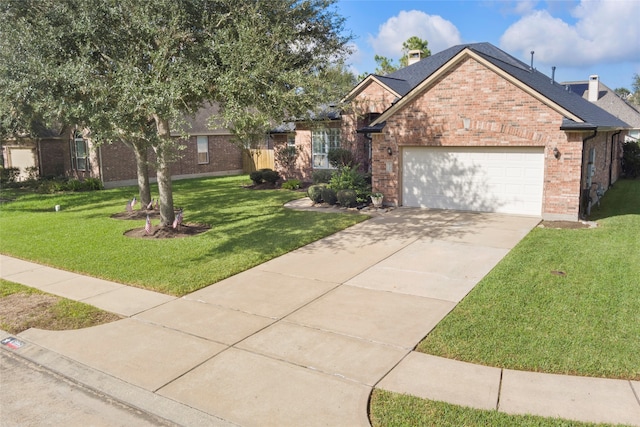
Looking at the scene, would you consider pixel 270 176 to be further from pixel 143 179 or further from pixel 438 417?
pixel 438 417

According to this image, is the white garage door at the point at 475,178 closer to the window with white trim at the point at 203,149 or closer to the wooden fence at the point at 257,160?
the wooden fence at the point at 257,160

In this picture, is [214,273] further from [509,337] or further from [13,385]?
[509,337]

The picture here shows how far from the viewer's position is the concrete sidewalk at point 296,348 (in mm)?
5066

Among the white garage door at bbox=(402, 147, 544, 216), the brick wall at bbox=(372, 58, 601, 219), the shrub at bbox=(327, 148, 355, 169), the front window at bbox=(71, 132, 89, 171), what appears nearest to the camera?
the brick wall at bbox=(372, 58, 601, 219)

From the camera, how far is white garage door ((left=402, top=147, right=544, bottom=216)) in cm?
1456

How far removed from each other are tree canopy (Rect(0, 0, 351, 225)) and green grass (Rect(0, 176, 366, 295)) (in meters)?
2.47

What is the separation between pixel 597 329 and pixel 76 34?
10.9 meters

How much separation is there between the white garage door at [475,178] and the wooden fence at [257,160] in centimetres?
1493

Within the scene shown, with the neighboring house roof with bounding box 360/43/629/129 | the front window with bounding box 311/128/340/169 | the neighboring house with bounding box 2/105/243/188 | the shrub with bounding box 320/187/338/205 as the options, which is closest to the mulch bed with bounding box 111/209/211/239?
the shrub with bounding box 320/187/338/205

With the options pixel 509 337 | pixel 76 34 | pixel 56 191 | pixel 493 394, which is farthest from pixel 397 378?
pixel 56 191

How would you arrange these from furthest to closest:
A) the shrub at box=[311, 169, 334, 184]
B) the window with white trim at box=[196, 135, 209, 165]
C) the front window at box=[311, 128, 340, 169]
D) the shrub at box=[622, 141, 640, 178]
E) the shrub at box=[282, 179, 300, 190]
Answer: the window with white trim at box=[196, 135, 209, 165] → the shrub at box=[622, 141, 640, 178] → the front window at box=[311, 128, 340, 169] → the shrub at box=[282, 179, 300, 190] → the shrub at box=[311, 169, 334, 184]

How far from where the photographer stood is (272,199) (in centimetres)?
2006

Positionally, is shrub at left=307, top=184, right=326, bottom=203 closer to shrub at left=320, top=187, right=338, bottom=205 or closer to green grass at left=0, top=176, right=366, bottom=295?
shrub at left=320, top=187, right=338, bottom=205

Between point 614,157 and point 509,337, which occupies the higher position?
point 614,157
